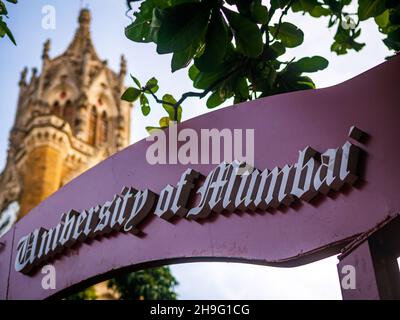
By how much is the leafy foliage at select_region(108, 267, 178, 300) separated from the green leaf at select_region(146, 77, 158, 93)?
1621 cm

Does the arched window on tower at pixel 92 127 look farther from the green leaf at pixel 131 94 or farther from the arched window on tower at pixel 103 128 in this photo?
the green leaf at pixel 131 94

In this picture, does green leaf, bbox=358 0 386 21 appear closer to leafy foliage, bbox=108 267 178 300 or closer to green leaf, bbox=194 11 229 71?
green leaf, bbox=194 11 229 71

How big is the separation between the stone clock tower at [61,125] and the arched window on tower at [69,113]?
39 mm

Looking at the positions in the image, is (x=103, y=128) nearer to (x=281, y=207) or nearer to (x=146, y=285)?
(x=146, y=285)

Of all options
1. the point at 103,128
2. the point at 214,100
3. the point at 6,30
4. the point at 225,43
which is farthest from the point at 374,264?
the point at 103,128

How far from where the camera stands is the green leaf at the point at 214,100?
9.06 ft

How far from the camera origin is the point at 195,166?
2.45 m

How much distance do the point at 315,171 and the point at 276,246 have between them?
1.09 ft

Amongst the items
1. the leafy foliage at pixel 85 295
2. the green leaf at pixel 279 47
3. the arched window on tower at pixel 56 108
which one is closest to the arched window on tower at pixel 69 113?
the arched window on tower at pixel 56 108

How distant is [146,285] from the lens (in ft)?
61.4

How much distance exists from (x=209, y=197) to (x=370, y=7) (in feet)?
3.51
